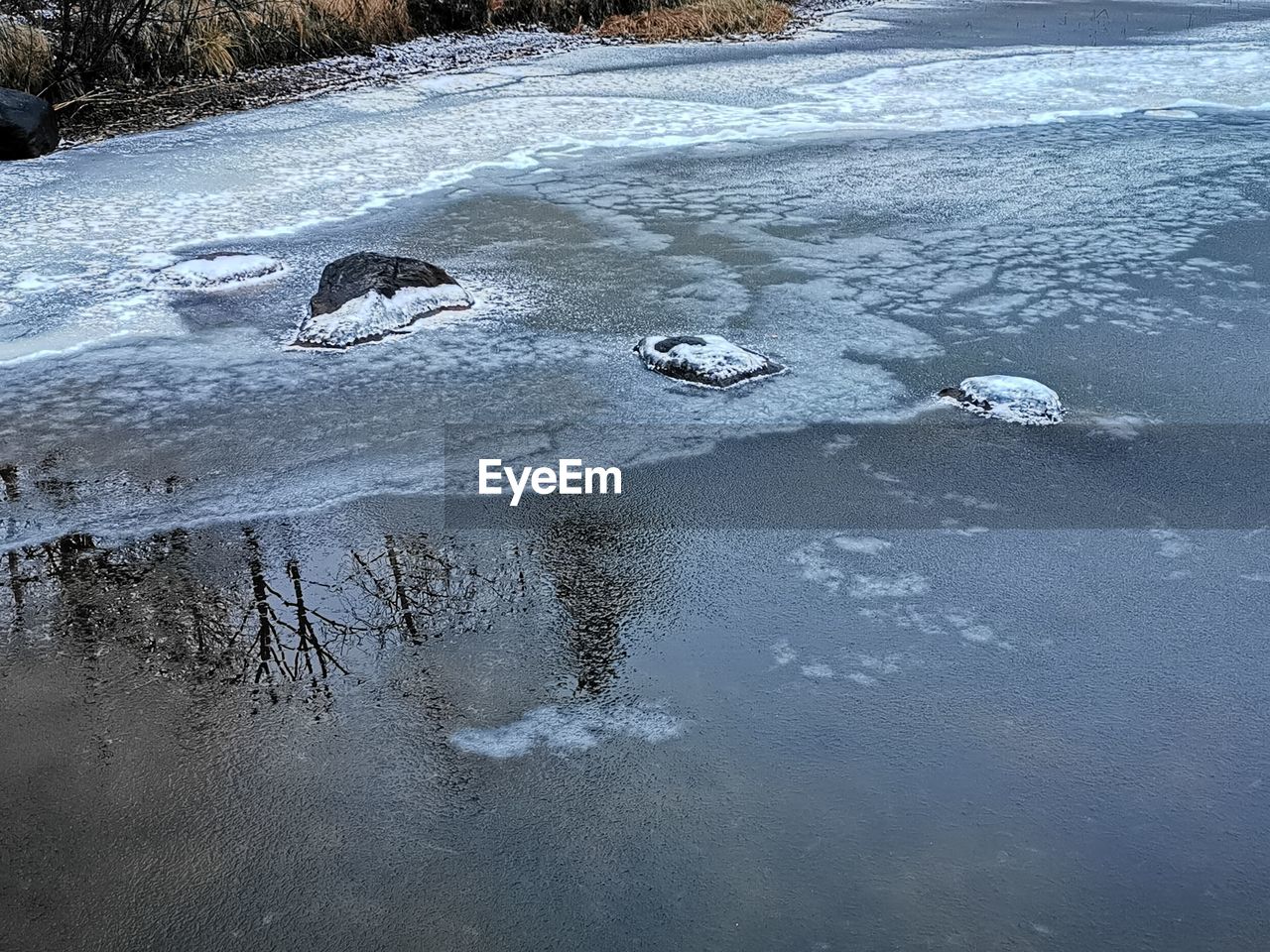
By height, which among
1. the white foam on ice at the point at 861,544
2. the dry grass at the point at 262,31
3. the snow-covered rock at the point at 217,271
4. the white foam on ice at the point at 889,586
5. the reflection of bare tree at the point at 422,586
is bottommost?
the white foam on ice at the point at 889,586

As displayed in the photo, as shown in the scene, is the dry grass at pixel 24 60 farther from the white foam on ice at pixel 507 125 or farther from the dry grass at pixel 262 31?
the white foam on ice at pixel 507 125

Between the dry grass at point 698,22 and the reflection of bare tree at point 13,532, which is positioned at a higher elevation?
the dry grass at point 698,22

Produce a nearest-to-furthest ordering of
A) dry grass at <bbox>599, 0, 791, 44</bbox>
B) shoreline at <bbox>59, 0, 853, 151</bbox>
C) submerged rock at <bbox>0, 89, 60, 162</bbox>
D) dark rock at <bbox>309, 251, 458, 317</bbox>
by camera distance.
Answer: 1. dark rock at <bbox>309, 251, 458, 317</bbox>
2. submerged rock at <bbox>0, 89, 60, 162</bbox>
3. shoreline at <bbox>59, 0, 853, 151</bbox>
4. dry grass at <bbox>599, 0, 791, 44</bbox>

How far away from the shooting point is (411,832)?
108 inches

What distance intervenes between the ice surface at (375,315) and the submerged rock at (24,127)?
463 centimetres

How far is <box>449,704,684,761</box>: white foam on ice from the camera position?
3010 millimetres

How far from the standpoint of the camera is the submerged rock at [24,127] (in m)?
9.00

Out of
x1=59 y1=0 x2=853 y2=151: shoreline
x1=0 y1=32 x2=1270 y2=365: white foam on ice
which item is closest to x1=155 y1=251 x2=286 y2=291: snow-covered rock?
x1=0 y1=32 x2=1270 y2=365: white foam on ice

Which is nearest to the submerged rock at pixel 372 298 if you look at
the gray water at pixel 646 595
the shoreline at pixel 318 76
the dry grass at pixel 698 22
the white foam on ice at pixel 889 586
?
the gray water at pixel 646 595

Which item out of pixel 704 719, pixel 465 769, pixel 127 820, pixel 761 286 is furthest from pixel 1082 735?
pixel 761 286

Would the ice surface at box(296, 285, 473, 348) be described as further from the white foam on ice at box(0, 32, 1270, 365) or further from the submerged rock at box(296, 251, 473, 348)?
the white foam on ice at box(0, 32, 1270, 365)

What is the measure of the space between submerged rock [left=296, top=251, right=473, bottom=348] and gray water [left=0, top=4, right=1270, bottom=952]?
0.63 feet

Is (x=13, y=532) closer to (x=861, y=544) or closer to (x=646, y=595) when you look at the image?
(x=646, y=595)

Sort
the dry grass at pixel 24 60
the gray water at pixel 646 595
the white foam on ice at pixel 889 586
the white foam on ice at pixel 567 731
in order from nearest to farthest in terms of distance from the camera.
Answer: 1. the gray water at pixel 646 595
2. the white foam on ice at pixel 567 731
3. the white foam on ice at pixel 889 586
4. the dry grass at pixel 24 60
